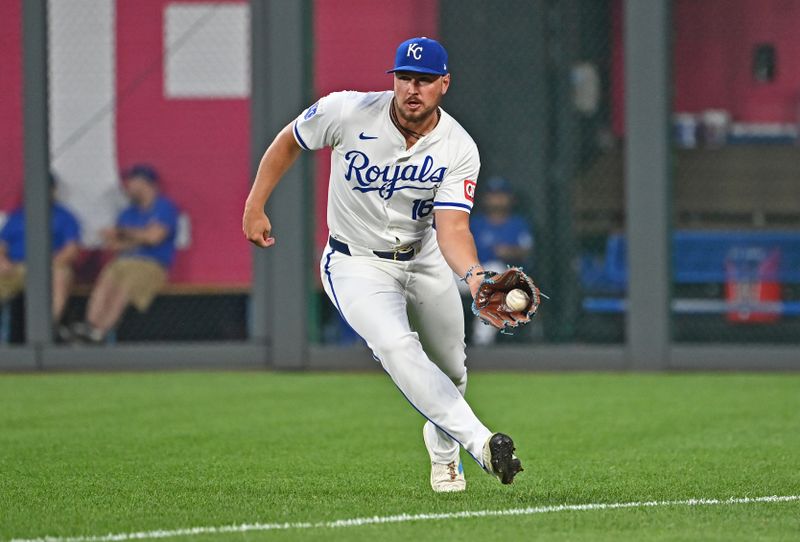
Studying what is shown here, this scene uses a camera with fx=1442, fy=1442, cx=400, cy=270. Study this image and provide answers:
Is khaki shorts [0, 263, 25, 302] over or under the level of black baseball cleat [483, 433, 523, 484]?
over

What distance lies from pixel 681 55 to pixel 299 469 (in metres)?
6.42

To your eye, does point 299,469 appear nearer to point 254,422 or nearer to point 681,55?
point 254,422

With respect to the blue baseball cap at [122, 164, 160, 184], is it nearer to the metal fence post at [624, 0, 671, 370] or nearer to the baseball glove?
the metal fence post at [624, 0, 671, 370]

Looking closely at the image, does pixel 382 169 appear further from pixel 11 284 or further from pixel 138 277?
pixel 11 284

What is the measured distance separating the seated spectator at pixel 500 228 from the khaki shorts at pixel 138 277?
2.69 m

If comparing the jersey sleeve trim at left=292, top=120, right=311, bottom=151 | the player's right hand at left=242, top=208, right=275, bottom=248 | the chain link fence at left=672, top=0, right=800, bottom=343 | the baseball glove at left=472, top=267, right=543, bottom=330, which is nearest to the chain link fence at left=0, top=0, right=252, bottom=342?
the chain link fence at left=672, top=0, right=800, bottom=343

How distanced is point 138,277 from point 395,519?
7.30 m

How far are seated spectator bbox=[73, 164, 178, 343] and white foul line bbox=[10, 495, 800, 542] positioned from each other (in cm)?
712

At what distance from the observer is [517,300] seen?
5414 mm

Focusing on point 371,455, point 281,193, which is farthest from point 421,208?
point 281,193

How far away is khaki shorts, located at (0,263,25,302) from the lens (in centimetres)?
1219

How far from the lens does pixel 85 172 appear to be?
12234 mm

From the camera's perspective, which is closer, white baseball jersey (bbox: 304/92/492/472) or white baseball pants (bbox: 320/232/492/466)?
white baseball pants (bbox: 320/232/492/466)

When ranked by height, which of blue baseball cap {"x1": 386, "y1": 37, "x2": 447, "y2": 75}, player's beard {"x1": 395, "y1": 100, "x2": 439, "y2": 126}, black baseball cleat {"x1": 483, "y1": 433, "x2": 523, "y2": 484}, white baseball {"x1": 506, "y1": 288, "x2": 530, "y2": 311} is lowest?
black baseball cleat {"x1": 483, "y1": 433, "x2": 523, "y2": 484}
